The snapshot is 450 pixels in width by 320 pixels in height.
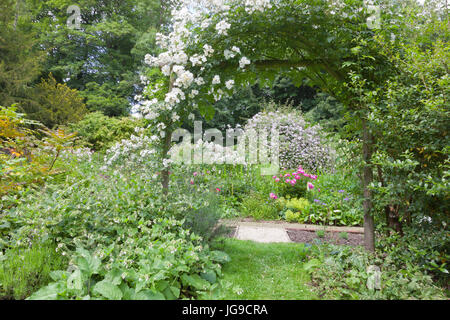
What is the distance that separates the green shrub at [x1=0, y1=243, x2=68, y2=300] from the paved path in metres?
1.77

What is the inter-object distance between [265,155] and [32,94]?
31.8 feet

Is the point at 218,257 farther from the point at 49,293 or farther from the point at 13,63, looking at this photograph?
the point at 13,63

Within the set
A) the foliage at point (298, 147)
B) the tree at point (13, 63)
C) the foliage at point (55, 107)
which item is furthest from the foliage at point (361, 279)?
the tree at point (13, 63)

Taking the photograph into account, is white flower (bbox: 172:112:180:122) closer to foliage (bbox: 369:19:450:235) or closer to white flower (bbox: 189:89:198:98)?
white flower (bbox: 189:89:198:98)

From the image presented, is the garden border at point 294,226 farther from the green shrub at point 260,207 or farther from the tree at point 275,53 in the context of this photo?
the tree at point 275,53

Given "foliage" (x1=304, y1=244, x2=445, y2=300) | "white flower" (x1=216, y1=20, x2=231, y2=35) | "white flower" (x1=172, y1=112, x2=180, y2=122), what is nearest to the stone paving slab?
"foliage" (x1=304, y1=244, x2=445, y2=300)

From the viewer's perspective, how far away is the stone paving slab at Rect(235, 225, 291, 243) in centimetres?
359

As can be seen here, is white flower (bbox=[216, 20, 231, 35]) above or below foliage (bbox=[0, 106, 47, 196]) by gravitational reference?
above

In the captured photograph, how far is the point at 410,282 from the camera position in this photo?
2.05 m

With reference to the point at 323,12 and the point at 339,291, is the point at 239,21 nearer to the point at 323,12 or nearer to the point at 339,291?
the point at 323,12
